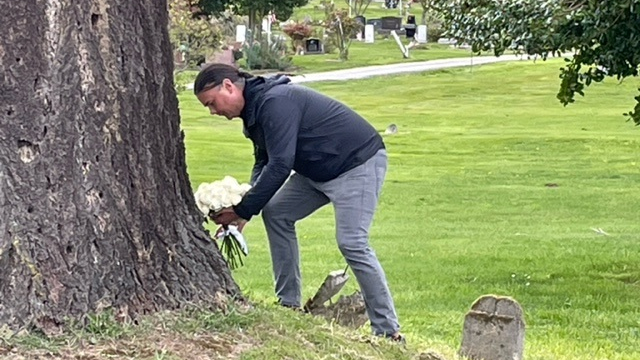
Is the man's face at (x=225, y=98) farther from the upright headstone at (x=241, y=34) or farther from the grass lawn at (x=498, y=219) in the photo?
the upright headstone at (x=241, y=34)

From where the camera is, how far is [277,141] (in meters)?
5.70

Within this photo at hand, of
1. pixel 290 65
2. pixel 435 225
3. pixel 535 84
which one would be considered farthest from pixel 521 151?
pixel 290 65

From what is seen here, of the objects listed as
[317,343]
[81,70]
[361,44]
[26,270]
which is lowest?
[361,44]

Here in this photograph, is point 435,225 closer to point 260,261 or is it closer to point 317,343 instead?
point 260,261

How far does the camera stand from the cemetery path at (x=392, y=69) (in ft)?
142

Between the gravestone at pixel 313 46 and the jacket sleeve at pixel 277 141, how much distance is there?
50.8 m

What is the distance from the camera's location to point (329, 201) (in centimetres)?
629

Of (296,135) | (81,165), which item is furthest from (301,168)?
(81,165)

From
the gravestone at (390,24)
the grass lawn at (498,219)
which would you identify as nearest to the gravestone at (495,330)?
the grass lawn at (498,219)

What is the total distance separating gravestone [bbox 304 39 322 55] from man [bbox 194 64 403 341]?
50.4 m

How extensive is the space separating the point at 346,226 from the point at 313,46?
5114 centimetres

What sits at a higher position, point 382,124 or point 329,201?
point 329,201

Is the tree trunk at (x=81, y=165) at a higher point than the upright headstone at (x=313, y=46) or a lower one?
higher

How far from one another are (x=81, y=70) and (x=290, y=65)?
4243 centimetres
